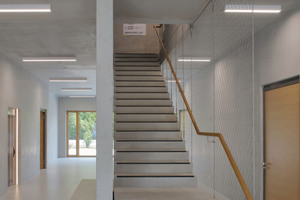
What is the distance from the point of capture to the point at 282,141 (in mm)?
4703

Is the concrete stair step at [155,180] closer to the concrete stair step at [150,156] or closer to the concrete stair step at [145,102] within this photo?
the concrete stair step at [150,156]

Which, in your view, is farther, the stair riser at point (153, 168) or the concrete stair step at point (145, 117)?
the concrete stair step at point (145, 117)

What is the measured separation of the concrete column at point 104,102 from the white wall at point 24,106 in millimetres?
5231

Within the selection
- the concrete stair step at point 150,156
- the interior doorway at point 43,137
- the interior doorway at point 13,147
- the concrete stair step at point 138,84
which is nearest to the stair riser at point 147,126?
the concrete stair step at point 150,156

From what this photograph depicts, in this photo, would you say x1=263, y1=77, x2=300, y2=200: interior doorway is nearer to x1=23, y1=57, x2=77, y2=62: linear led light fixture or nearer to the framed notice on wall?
the framed notice on wall

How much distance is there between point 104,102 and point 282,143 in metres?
2.52

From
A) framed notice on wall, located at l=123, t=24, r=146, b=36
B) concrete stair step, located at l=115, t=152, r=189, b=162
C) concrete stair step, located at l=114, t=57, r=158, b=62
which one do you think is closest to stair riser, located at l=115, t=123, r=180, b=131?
concrete stair step, located at l=115, t=152, r=189, b=162

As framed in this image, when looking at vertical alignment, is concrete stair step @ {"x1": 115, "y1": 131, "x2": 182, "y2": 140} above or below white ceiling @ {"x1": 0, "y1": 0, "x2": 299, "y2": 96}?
below

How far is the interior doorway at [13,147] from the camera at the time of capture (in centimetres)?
946

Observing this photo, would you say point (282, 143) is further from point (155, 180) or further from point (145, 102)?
point (145, 102)

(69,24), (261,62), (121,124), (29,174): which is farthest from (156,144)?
(29,174)

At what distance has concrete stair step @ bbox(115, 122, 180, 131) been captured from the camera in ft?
21.8

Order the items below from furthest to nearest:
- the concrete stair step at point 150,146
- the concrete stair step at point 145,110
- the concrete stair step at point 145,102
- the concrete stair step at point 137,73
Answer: the concrete stair step at point 137,73
the concrete stair step at point 145,102
the concrete stair step at point 145,110
the concrete stair step at point 150,146

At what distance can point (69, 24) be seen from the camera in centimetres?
630
